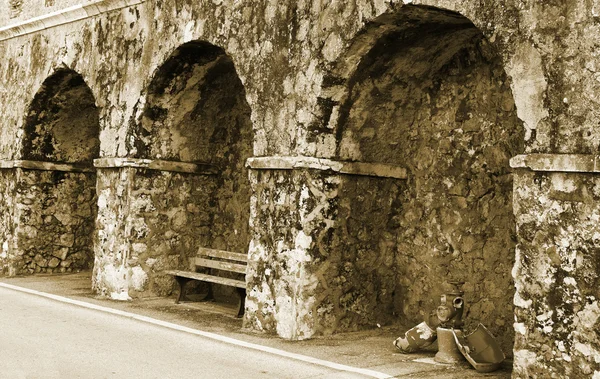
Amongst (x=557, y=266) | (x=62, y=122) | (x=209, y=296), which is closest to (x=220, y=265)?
(x=209, y=296)

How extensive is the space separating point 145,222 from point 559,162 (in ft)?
16.3

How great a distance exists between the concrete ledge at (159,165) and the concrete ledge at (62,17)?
183cm

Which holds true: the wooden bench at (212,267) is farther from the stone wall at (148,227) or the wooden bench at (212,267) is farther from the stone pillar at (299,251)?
the stone pillar at (299,251)

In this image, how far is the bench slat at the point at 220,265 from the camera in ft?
22.9

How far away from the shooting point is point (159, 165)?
8.04 metres

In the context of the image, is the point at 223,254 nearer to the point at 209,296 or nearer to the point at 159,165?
the point at 209,296

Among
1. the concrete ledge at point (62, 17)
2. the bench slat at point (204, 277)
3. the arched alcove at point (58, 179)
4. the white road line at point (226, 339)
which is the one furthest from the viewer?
the arched alcove at point (58, 179)

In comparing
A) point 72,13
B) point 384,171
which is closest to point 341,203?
point 384,171

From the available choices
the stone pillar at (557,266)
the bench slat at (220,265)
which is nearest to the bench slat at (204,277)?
the bench slat at (220,265)

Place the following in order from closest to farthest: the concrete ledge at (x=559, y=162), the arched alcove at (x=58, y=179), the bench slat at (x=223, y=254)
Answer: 1. the concrete ledge at (x=559, y=162)
2. the bench slat at (x=223, y=254)
3. the arched alcove at (x=58, y=179)

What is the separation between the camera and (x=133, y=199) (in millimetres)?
7934

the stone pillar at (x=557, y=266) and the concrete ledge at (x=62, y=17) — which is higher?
the concrete ledge at (x=62, y=17)

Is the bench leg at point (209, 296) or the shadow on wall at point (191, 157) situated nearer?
the shadow on wall at point (191, 157)

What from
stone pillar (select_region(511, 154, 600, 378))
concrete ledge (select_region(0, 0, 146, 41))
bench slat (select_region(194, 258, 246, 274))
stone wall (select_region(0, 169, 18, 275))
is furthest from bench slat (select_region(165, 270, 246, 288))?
stone wall (select_region(0, 169, 18, 275))
